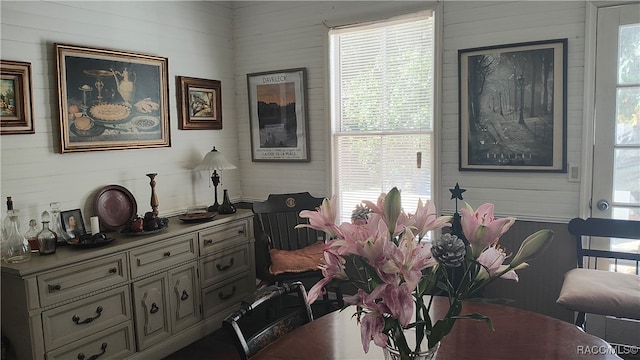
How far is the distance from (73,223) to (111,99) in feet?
2.85

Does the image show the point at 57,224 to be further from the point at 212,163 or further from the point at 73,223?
the point at 212,163

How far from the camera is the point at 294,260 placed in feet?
11.0

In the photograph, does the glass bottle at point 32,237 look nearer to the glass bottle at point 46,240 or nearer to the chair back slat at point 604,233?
the glass bottle at point 46,240

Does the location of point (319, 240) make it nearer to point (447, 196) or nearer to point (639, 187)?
point (447, 196)

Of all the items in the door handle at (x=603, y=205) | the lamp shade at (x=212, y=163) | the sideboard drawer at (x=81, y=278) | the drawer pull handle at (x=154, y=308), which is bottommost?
the drawer pull handle at (x=154, y=308)

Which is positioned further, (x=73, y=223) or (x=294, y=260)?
(x=294, y=260)

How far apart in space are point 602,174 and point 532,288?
863mm

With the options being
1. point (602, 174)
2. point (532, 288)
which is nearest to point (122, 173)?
point (532, 288)

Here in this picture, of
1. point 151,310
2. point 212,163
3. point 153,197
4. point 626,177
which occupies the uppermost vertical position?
point 212,163

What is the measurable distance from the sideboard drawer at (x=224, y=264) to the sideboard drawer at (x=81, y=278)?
2.17ft

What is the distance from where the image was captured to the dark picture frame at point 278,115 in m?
3.92

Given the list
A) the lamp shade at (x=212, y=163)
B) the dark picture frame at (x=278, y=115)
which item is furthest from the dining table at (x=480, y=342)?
the dark picture frame at (x=278, y=115)

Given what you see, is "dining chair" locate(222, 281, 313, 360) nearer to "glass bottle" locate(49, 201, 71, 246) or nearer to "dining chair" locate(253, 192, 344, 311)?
"dining chair" locate(253, 192, 344, 311)

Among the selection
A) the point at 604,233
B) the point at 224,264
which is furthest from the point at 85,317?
the point at 604,233
